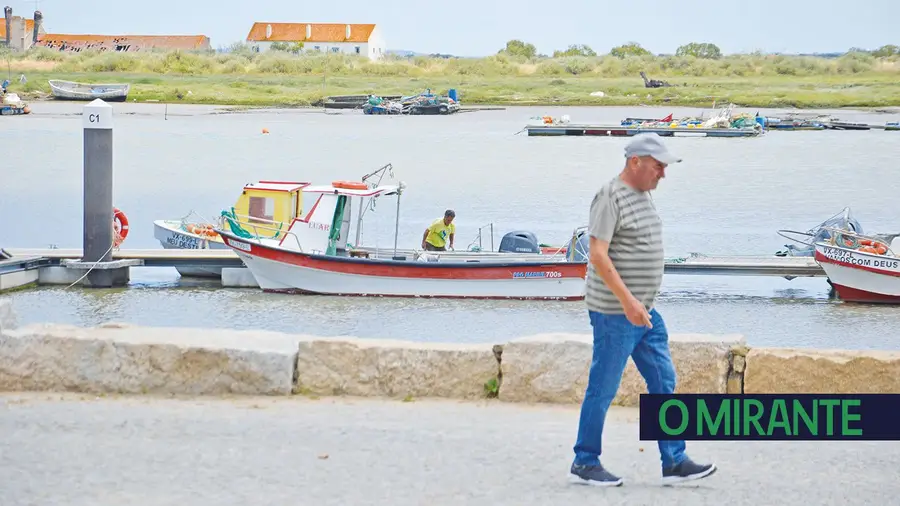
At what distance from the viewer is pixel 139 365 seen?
7.14m

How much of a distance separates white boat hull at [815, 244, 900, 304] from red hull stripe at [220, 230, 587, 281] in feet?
14.6

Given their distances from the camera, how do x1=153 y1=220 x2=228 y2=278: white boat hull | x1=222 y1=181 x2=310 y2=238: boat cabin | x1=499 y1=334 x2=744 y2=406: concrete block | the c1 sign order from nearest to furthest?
1. x1=499 y1=334 x2=744 y2=406: concrete block
2. the c1 sign
3. x1=222 y1=181 x2=310 y2=238: boat cabin
4. x1=153 y1=220 x2=228 y2=278: white boat hull

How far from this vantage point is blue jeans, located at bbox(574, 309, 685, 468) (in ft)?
17.9

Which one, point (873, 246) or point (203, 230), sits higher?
point (873, 246)

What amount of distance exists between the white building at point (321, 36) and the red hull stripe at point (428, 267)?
12910 centimetres

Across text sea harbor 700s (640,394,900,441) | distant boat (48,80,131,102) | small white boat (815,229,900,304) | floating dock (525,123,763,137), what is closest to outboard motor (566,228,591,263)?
small white boat (815,229,900,304)

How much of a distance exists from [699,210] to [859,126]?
47802 mm

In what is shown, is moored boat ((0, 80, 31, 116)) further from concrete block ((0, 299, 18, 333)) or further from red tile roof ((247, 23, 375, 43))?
concrete block ((0, 299, 18, 333))

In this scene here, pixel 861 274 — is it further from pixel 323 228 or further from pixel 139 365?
pixel 139 365

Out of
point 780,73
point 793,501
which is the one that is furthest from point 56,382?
point 780,73

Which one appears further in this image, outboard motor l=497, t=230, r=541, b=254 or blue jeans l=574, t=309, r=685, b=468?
outboard motor l=497, t=230, r=541, b=254

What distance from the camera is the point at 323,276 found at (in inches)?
874

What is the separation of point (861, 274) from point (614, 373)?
18168mm

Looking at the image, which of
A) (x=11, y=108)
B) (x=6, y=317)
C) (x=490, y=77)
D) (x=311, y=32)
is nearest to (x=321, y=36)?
(x=311, y=32)
